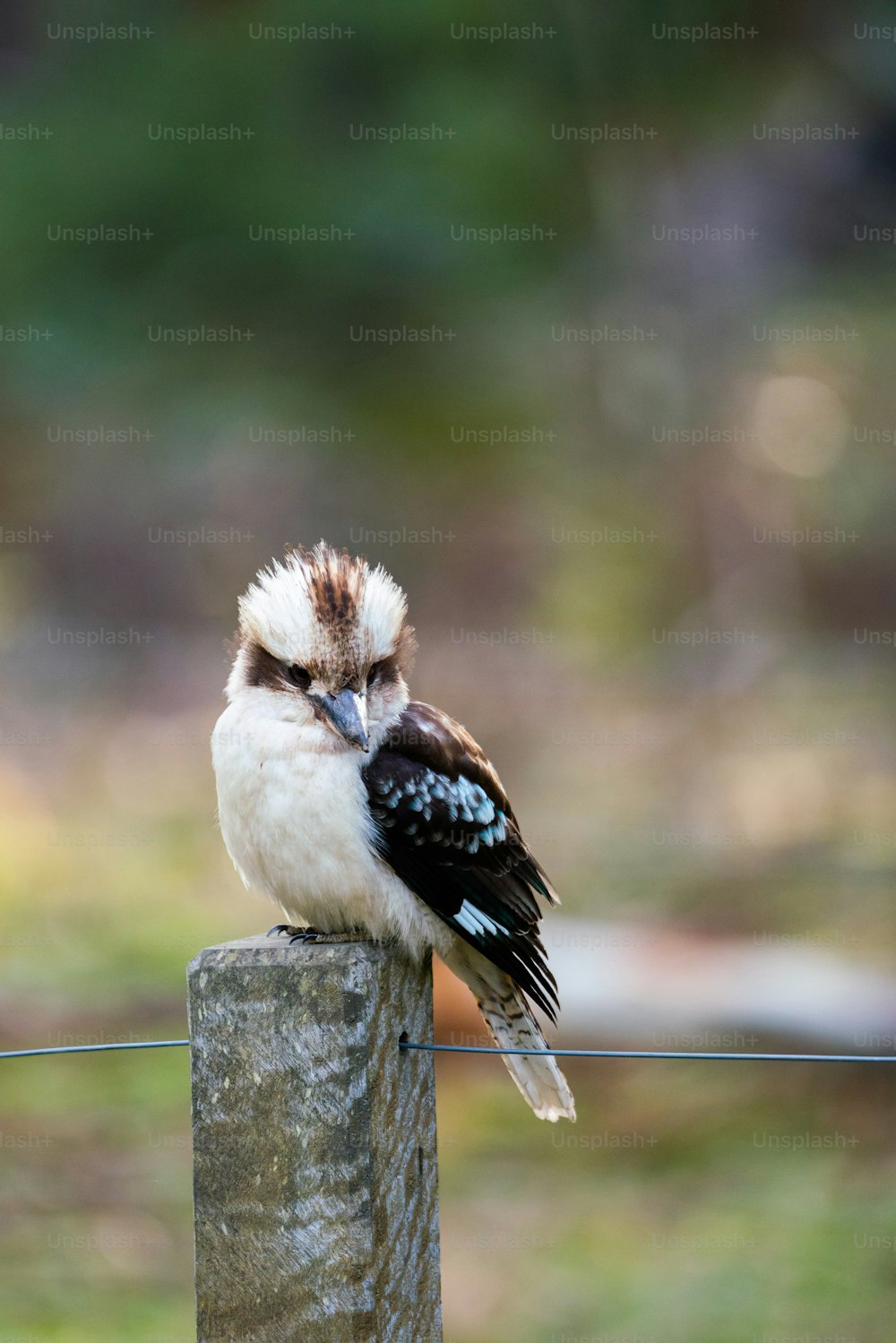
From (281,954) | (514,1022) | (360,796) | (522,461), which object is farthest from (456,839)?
(522,461)

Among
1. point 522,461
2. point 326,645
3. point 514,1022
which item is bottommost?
point 514,1022

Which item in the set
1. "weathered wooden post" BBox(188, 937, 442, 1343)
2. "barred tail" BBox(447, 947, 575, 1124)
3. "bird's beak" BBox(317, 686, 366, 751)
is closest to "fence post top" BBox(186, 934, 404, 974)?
"weathered wooden post" BBox(188, 937, 442, 1343)

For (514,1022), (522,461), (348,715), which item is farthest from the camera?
(522,461)

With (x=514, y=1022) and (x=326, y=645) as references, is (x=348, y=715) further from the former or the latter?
(x=514, y=1022)

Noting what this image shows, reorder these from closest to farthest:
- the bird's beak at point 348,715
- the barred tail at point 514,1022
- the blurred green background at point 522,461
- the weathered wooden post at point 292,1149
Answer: the weathered wooden post at point 292,1149, the bird's beak at point 348,715, the barred tail at point 514,1022, the blurred green background at point 522,461

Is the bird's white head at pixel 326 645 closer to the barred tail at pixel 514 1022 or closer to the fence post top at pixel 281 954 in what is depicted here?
the barred tail at pixel 514 1022

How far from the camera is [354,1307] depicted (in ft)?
5.20

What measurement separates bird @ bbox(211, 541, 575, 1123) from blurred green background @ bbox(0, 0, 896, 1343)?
75.1 inches

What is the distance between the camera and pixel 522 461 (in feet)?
22.6

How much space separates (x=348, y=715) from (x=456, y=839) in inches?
12.3

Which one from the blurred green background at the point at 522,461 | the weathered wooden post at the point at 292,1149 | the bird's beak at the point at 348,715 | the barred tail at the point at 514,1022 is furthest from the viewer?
the blurred green background at the point at 522,461

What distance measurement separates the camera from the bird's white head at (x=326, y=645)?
237 cm

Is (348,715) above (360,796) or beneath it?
above

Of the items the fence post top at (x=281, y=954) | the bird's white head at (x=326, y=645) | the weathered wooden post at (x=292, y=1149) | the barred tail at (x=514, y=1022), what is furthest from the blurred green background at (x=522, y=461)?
the fence post top at (x=281, y=954)
